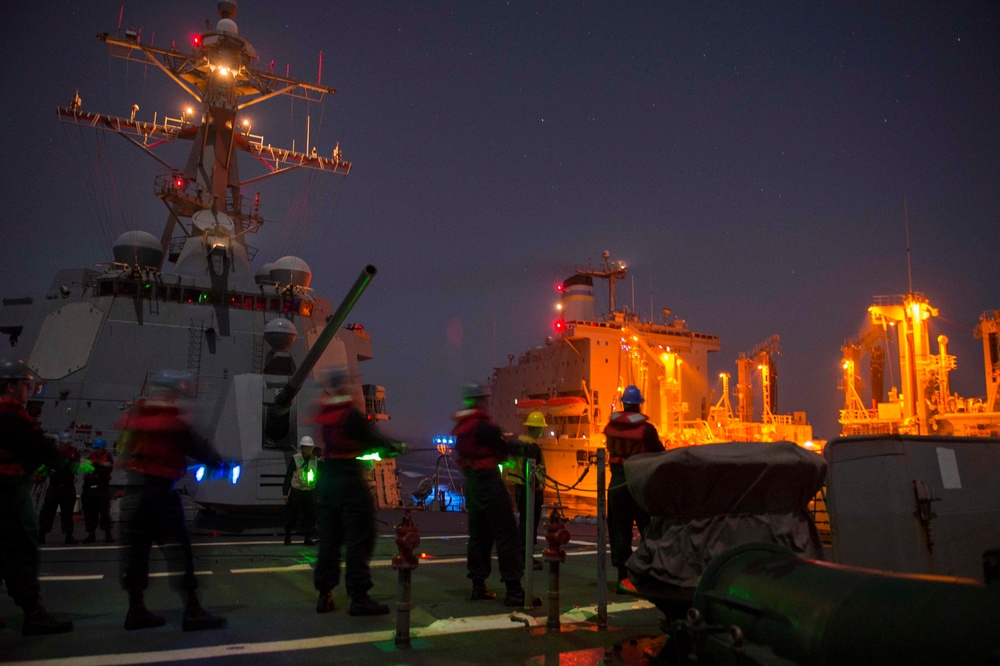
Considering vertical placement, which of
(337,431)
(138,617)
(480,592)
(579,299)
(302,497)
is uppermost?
(579,299)

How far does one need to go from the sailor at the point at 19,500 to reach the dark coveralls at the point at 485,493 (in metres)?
2.80

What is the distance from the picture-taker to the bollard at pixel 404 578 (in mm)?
3957

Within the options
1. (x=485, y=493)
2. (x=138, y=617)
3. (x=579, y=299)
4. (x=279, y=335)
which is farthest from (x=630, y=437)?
(x=579, y=299)

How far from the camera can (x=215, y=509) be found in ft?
34.1

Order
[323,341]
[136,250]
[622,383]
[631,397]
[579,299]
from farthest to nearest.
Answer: [579,299] → [622,383] → [136,250] → [323,341] → [631,397]

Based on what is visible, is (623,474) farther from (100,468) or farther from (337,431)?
(100,468)

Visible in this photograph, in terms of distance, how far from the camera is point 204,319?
14.4 meters

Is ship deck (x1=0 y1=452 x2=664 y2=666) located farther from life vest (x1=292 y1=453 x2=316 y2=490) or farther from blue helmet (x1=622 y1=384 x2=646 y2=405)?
life vest (x1=292 y1=453 x2=316 y2=490)

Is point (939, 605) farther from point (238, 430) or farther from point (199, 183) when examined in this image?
point (199, 183)

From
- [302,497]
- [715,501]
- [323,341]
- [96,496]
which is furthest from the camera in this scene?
[96,496]

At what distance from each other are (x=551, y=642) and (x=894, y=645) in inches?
95.7

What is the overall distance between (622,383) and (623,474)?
2716 cm

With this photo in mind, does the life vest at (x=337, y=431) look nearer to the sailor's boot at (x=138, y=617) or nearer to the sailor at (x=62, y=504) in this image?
the sailor's boot at (x=138, y=617)

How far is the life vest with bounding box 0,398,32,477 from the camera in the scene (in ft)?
13.7
